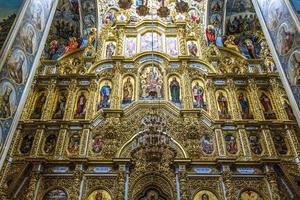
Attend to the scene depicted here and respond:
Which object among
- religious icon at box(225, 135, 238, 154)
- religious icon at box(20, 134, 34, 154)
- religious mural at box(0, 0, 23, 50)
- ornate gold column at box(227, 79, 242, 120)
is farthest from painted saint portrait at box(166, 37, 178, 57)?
religious mural at box(0, 0, 23, 50)

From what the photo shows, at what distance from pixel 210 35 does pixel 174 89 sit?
3.27 metres

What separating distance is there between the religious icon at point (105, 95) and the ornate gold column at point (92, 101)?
0.22m

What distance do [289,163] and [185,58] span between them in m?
4.78

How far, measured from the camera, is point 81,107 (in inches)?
422

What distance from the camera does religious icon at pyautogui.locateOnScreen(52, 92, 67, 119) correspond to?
1051 centimetres

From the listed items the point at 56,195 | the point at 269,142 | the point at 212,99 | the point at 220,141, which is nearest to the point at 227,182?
the point at 220,141

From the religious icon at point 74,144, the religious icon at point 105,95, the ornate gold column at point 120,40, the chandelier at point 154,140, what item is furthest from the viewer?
the ornate gold column at point 120,40

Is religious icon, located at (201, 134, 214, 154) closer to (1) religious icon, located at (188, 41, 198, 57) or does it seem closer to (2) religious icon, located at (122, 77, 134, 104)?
(2) religious icon, located at (122, 77, 134, 104)

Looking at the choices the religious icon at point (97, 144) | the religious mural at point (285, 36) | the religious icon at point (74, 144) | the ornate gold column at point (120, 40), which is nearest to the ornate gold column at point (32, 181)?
the religious icon at point (74, 144)

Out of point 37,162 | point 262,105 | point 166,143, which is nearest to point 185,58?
point 262,105

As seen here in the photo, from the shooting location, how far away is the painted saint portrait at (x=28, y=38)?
733cm

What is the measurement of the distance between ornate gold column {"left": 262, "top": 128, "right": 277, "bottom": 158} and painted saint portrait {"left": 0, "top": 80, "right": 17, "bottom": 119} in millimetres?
6673

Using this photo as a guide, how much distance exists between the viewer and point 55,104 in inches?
426

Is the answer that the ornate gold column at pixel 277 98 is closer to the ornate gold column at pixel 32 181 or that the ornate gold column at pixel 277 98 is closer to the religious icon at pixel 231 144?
the religious icon at pixel 231 144
